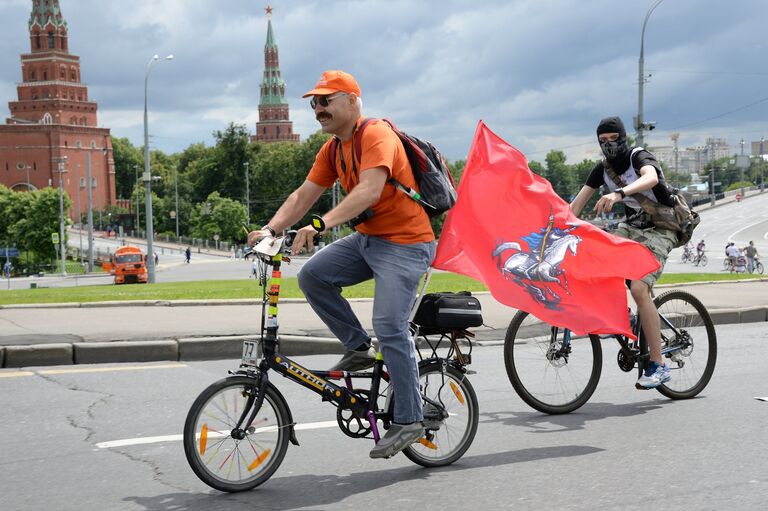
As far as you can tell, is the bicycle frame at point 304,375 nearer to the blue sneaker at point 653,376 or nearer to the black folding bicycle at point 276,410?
the black folding bicycle at point 276,410

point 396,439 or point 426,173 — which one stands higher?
point 426,173

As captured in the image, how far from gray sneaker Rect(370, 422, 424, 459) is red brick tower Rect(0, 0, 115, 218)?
484 feet

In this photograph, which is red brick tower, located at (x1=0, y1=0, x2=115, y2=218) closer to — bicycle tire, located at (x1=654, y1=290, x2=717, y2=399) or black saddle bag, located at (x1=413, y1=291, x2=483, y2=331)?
bicycle tire, located at (x1=654, y1=290, x2=717, y2=399)

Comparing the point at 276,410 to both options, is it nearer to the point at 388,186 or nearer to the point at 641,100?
the point at 388,186

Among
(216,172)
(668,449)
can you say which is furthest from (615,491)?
(216,172)

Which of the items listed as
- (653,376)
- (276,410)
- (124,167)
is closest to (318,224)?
(276,410)

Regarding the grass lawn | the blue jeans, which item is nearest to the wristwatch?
the blue jeans

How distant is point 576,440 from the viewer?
5633 mm

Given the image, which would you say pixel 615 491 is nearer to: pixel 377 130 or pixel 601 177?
pixel 377 130

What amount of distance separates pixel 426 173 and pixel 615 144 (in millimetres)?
2058

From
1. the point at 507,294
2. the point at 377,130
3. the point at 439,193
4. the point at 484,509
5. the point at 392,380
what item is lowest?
the point at 484,509

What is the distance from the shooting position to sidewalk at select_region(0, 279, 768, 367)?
8.42 m

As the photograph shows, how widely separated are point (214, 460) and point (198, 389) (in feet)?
8.88

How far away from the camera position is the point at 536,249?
230 inches
